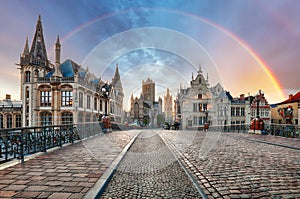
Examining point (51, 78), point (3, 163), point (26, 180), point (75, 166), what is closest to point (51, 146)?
point (3, 163)

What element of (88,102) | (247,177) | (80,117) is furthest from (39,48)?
(247,177)

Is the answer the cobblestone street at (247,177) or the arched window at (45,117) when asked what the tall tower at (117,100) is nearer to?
the arched window at (45,117)

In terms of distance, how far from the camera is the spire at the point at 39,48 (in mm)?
42444

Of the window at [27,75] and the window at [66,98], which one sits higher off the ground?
the window at [27,75]

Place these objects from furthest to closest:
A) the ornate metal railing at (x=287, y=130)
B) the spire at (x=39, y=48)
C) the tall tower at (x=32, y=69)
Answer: the spire at (x=39, y=48) → the tall tower at (x=32, y=69) → the ornate metal railing at (x=287, y=130)

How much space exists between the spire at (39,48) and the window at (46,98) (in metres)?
→ 13.7

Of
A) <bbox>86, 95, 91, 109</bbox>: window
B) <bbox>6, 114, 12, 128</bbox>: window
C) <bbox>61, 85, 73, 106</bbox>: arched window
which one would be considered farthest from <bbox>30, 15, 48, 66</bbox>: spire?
<bbox>6, 114, 12, 128</bbox>: window

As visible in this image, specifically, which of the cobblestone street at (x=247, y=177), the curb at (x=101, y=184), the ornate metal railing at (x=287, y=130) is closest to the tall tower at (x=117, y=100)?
the ornate metal railing at (x=287, y=130)

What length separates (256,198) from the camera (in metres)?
3.29

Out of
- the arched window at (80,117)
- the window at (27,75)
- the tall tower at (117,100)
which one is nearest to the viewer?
the arched window at (80,117)

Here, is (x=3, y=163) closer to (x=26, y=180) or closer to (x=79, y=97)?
(x=26, y=180)

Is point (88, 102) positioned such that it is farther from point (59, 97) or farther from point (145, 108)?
point (145, 108)

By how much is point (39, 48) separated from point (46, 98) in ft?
67.4

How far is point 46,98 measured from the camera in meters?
32.3
